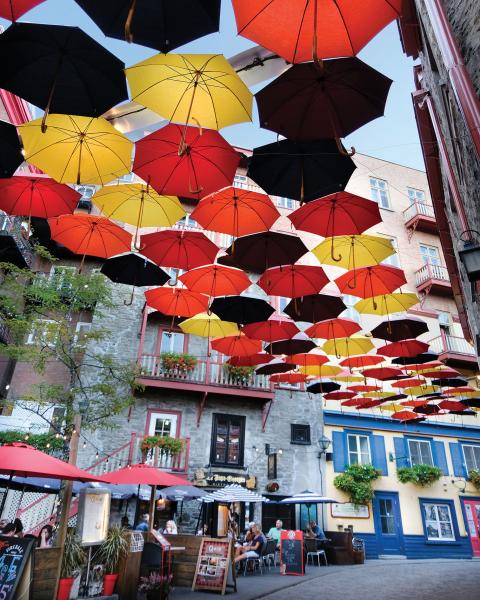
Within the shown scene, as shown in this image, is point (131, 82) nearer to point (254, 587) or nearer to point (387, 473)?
point (254, 587)

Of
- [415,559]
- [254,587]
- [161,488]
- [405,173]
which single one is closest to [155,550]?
[254,587]

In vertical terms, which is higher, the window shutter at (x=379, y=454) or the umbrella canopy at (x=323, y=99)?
the umbrella canopy at (x=323, y=99)

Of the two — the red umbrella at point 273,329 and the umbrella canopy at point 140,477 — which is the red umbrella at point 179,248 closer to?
the red umbrella at point 273,329

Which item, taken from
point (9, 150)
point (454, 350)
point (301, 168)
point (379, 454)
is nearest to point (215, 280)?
point (301, 168)

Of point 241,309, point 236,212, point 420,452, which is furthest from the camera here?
point 420,452

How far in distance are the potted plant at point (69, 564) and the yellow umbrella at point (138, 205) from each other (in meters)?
5.59

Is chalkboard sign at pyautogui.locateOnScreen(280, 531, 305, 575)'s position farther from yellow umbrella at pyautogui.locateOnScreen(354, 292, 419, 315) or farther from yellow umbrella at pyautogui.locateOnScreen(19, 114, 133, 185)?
yellow umbrella at pyautogui.locateOnScreen(19, 114, 133, 185)

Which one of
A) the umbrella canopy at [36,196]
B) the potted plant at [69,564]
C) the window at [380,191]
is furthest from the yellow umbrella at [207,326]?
the window at [380,191]

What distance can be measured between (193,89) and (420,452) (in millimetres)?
19724

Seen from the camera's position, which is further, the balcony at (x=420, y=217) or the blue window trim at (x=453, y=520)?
the balcony at (x=420, y=217)

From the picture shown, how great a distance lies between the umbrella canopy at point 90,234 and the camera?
8797 millimetres

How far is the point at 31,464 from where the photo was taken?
241 inches

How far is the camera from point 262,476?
16688 mm

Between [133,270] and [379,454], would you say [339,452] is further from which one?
[133,270]
